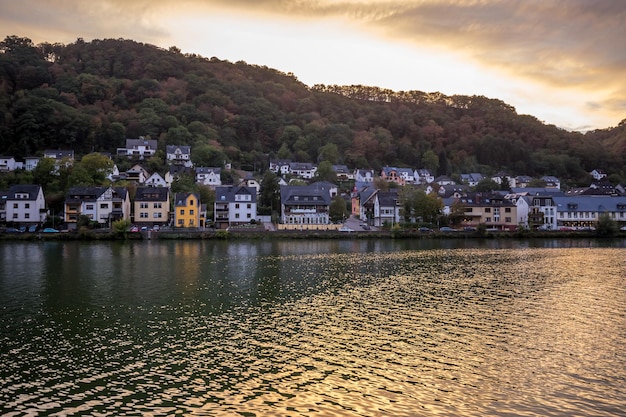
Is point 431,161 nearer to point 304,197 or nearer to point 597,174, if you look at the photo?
point 597,174

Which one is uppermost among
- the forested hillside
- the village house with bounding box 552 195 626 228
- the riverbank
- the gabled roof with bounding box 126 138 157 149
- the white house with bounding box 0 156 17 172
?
the forested hillside

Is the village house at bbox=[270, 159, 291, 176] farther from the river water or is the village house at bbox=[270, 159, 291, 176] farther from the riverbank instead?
the river water

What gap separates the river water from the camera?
36.3ft

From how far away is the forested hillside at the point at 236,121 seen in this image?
282 ft

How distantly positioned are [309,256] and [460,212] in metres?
29.3

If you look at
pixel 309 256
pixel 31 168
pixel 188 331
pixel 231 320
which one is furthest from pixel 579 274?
pixel 31 168

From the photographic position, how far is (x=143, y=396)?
1122cm

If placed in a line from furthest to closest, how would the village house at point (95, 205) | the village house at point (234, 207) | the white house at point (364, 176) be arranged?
1. the white house at point (364, 176)
2. the village house at point (234, 207)
3. the village house at point (95, 205)

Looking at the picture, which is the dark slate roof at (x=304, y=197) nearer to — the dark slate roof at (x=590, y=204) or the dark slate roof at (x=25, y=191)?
the dark slate roof at (x=25, y=191)

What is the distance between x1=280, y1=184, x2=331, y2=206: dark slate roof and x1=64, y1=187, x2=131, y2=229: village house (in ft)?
62.5

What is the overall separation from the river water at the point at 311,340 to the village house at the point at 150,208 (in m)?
27.7

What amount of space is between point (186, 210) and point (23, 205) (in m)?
17.7

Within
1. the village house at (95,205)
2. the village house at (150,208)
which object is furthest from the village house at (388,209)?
the village house at (95,205)

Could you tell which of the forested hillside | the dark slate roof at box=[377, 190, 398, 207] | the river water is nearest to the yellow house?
the dark slate roof at box=[377, 190, 398, 207]
